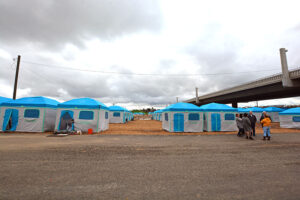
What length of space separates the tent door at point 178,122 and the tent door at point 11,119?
1386cm

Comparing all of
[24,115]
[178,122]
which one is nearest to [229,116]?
[178,122]

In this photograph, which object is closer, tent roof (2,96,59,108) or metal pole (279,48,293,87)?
tent roof (2,96,59,108)

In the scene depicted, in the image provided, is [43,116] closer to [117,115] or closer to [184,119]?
[184,119]

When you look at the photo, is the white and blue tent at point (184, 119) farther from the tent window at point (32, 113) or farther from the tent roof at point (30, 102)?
the tent window at point (32, 113)

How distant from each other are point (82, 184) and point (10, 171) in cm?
227

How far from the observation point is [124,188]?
2.87m

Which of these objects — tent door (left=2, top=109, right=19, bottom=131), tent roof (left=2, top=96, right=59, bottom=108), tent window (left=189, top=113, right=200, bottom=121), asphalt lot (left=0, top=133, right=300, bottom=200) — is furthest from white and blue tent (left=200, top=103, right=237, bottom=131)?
tent door (left=2, top=109, right=19, bottom=131)

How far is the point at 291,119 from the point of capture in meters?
17.7

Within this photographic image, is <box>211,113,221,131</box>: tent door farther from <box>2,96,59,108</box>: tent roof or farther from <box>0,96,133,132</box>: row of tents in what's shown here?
<box>2,96,59,108</box>: tent roof

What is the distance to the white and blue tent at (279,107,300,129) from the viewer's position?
56.5 feet

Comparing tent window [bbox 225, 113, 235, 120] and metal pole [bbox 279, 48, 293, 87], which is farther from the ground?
metal pole [bbox 279, 48, 293, 87]

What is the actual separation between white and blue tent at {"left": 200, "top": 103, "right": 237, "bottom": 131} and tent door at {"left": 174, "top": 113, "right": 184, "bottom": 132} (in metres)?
2.42

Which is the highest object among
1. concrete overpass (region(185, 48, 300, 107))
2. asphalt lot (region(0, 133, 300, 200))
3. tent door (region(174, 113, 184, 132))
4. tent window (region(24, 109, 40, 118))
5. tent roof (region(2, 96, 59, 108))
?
concrete overpass (region(185, 48, 300, 107))

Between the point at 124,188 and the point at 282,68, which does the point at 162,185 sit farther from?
the point at 282,68
